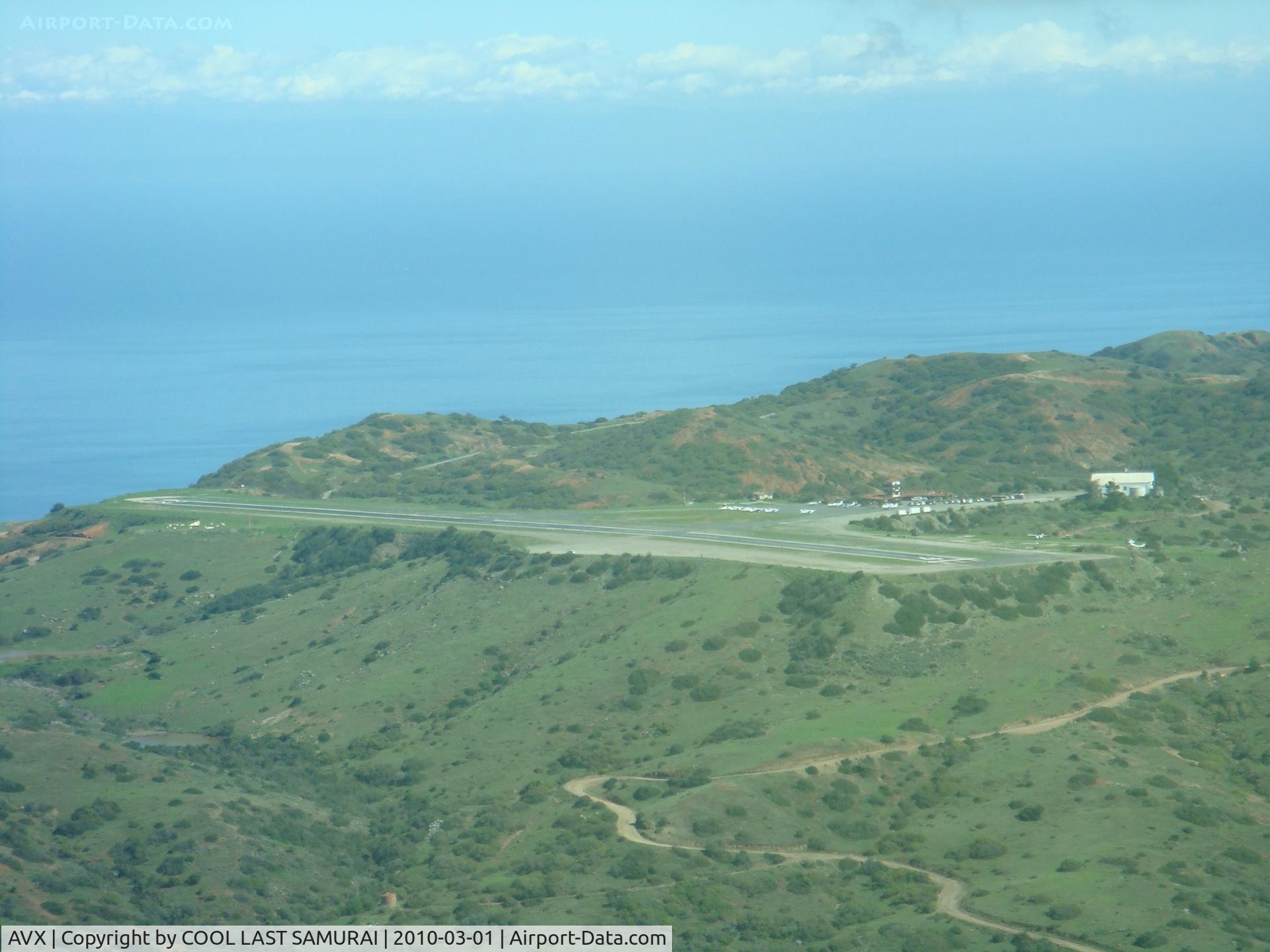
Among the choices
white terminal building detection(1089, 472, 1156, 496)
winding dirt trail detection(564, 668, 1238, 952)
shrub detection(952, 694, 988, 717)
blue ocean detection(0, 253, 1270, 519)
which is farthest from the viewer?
blue ocean detection(0, 253, 1270, 519)

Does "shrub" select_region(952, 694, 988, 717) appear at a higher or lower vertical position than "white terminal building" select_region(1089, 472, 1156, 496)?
lower

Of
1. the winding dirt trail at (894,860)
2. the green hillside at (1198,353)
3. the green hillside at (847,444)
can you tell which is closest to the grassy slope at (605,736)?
the winding dirt trail at (894,860)

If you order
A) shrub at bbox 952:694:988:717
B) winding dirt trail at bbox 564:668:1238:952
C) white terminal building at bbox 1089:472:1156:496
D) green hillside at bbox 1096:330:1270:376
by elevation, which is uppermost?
green hillside at bbox 1096:330:1270:376

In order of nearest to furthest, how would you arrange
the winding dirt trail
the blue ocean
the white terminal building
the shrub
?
1. the winding dirt trail
2. the shrub
3. the white terminal building
4. the blue ocean

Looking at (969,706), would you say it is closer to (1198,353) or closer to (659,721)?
(659,721)

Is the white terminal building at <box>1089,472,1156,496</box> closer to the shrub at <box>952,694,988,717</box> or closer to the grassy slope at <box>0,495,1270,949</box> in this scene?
the grassy slope at <box>0,495,1270,949</box>

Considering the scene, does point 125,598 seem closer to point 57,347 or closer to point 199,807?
→ point 199,807

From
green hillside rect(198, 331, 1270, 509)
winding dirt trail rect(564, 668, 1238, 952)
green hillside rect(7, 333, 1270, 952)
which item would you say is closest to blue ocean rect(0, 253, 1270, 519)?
green hillside rect(198, 331, 1270, 509)
